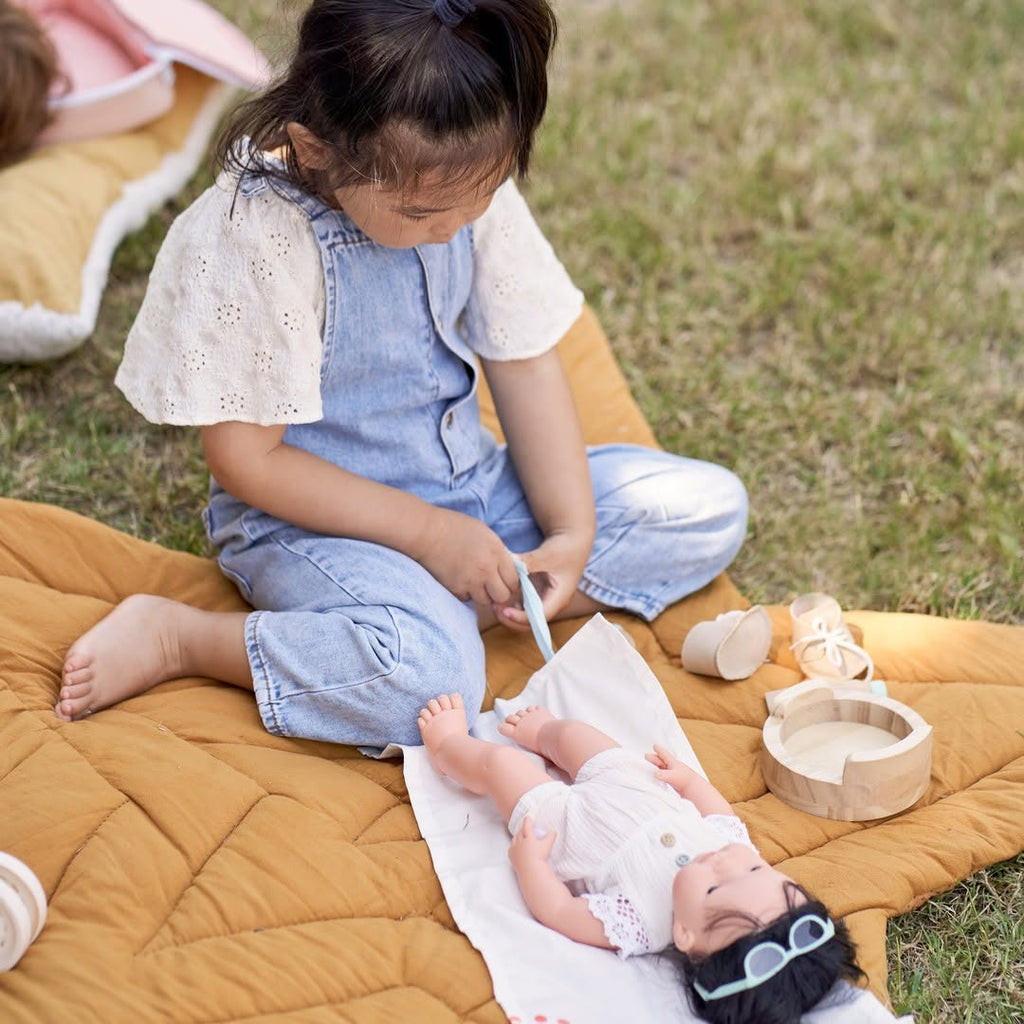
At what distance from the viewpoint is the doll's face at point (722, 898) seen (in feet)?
3.80

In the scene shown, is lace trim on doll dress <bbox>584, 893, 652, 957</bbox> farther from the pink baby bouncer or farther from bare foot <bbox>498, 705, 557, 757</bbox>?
the pink baby bouncer

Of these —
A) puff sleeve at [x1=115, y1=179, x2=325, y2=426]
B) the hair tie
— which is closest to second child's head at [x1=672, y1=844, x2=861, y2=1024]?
puff sleeve at [x1=115, y1=179, x2=325, y2=426]

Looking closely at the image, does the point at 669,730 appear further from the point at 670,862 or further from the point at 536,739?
the point at 670,862

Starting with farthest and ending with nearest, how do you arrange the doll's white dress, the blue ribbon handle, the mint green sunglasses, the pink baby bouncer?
the pink baby bouncer < the blue ribbon handle < the doll's white dress < the mint green sunglasses

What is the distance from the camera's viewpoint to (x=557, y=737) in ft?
4.72

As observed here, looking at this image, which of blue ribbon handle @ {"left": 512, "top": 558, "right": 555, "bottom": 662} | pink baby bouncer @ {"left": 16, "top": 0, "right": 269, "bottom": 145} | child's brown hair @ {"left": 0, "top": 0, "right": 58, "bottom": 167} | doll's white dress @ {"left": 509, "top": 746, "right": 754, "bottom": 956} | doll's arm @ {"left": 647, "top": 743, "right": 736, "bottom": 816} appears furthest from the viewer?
pink baby bouncer @ {"left": 16, "top": 0, "right": 269, "bottom": 145}

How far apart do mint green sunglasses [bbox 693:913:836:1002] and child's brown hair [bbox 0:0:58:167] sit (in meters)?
1.90

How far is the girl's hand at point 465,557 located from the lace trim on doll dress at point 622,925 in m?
0.47

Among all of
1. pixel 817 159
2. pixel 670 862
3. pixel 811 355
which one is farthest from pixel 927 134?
pixel 670 862

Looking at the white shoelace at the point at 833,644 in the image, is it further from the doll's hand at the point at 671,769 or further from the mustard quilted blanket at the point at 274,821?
the doll's hand at the point at 671,769

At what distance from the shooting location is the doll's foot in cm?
145

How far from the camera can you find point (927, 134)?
292 centimetres

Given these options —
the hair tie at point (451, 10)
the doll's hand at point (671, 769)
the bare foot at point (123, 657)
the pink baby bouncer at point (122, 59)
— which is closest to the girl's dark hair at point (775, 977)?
the doll's hand at point (671, 769)

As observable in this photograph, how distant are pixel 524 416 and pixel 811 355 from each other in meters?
0.81
